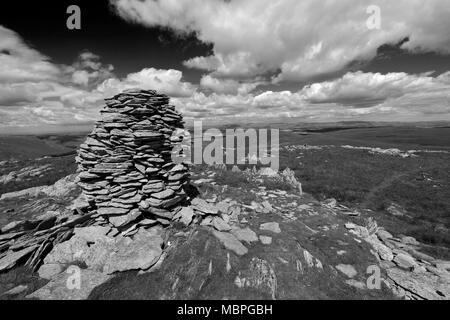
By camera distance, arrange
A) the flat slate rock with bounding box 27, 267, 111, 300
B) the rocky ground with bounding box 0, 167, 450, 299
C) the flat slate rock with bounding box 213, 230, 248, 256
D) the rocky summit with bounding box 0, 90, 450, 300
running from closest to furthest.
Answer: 1. the flat slate rock with bounding box 27, 267, 111, 300
2. the rocky ground with bounding box 0, 167, 450, 299
3. the rocky summit with bounding box 0, 90, 450, 300
4. the flat slate rock with bounding box 213, 230, 248, 256

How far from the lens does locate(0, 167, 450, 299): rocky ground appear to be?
734 centimetres

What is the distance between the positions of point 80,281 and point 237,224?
7107mm

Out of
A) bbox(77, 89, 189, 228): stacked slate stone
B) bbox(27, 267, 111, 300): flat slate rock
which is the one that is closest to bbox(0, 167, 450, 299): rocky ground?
bbox(27, 267, 111, 300): flat slate rock

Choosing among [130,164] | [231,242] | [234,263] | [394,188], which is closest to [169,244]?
[231,242]

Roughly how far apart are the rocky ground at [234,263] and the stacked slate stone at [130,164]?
106 centimetres

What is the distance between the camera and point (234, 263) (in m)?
8.34

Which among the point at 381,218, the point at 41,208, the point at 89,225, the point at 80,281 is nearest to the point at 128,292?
the point at 80,281

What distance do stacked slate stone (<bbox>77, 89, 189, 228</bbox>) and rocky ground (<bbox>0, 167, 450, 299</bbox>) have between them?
1.06 m

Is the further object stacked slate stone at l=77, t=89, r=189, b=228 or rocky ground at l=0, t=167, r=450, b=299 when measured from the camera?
stacked slate stone at l=77, t=89, r=189, b=228

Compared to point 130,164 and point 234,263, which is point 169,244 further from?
point 130,164

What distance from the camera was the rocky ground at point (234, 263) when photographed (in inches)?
289

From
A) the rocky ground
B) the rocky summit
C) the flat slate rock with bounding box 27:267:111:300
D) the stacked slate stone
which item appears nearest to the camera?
the flat slate rock with bounding box 27:267:111:300

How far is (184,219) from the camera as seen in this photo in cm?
1088

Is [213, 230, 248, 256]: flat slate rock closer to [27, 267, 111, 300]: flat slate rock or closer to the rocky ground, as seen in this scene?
the rocky ground
